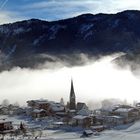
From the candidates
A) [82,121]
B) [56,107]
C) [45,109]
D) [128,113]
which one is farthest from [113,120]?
[45,109]

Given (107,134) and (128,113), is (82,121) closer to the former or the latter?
(128,113)

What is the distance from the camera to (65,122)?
87.2 metres

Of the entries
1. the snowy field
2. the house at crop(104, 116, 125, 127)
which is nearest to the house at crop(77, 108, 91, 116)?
the house at crop(104, 116, 125, 127)

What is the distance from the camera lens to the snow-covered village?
70.4m

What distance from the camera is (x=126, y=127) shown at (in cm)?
7675

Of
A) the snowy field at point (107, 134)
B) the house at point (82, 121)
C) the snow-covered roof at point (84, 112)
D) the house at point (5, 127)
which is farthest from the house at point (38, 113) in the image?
the snowy field at point (107, 134)

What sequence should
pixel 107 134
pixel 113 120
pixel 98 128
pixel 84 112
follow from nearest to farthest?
pixel 107 134 → pixel 98 128 → pixel 113 120 → pixel 84 112

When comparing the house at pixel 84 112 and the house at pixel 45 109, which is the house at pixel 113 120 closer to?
the house at pixel 84 112

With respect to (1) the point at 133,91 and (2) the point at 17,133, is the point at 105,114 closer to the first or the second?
(2) the point at 17,133

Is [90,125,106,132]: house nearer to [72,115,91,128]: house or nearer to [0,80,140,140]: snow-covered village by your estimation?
[0,80,140,140]: snow-covered village

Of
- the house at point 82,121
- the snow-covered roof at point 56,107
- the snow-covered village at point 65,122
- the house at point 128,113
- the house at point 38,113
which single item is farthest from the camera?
the snow-covered roof at point 56,107

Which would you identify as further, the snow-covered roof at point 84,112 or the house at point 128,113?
the snow-covered roof at point 84,112

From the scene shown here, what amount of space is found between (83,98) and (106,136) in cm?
7701

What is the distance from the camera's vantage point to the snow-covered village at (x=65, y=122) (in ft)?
231
